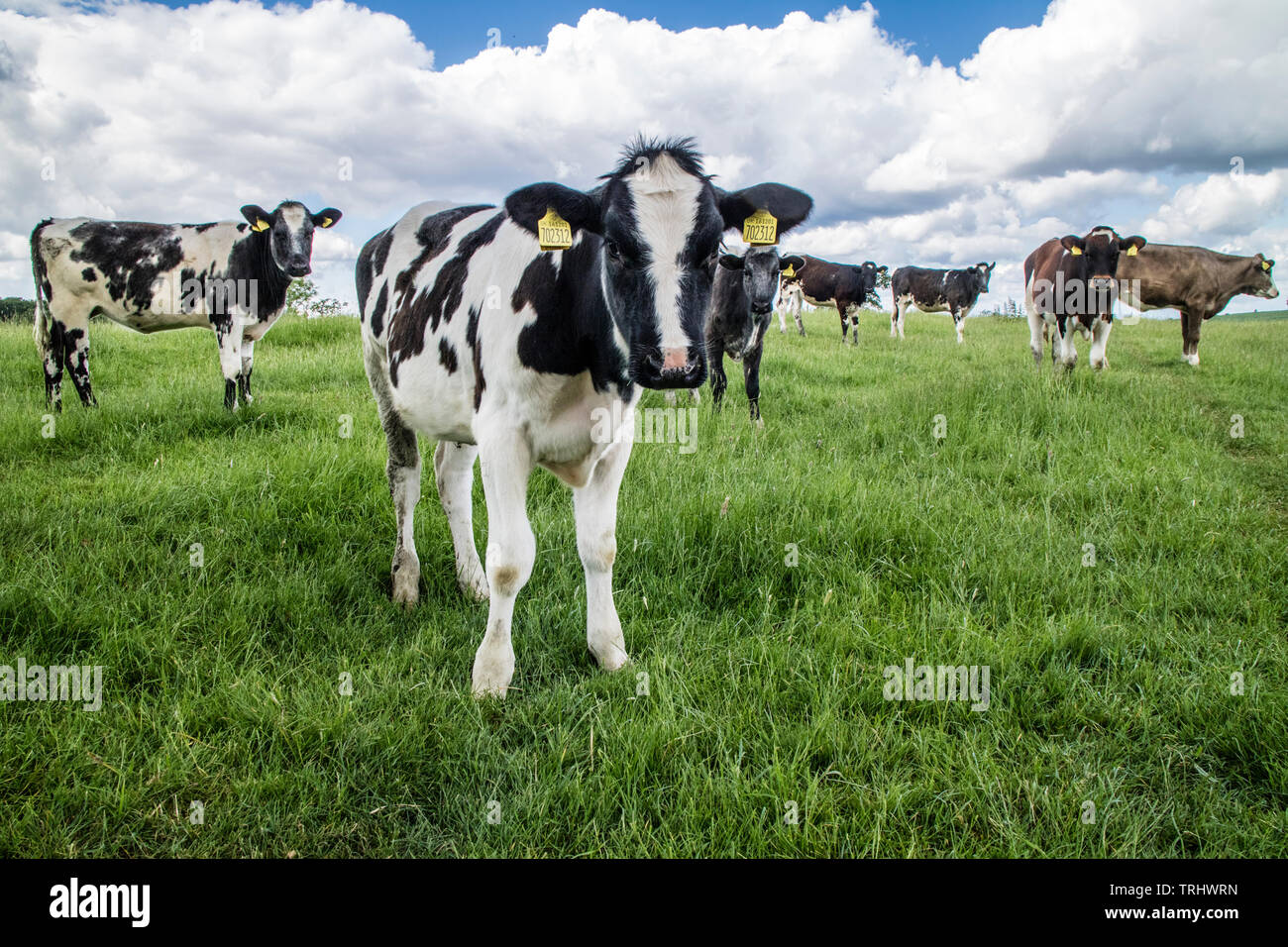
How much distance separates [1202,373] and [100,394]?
16123 millimetres

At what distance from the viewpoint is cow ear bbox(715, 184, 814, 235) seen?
3088mm

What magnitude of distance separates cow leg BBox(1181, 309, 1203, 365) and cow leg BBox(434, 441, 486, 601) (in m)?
14.5

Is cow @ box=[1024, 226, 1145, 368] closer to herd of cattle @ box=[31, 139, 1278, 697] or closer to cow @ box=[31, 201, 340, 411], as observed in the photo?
herd of cattle @ box=[31, 139, 1278, 697]

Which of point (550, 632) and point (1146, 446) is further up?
point (1146, 446)

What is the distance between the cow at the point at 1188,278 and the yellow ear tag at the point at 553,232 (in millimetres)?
16817

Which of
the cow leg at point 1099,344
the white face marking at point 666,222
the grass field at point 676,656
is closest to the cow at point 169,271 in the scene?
the grass field at point 676,656

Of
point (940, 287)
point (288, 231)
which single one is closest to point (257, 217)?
point (288, 231)

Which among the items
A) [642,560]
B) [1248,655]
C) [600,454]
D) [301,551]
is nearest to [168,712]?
[301,551]

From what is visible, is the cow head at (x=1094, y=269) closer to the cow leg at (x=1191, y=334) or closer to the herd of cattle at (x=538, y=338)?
the cow leg at (x=1191, y=334)

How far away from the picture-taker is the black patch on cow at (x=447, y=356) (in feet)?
11.9

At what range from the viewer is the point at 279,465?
5312 millimetres

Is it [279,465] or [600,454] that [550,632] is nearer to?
[600,454]

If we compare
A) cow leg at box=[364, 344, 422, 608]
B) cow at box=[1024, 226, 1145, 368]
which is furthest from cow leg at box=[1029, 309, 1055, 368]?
cow leg at box=[364, 344, 422, 608]
